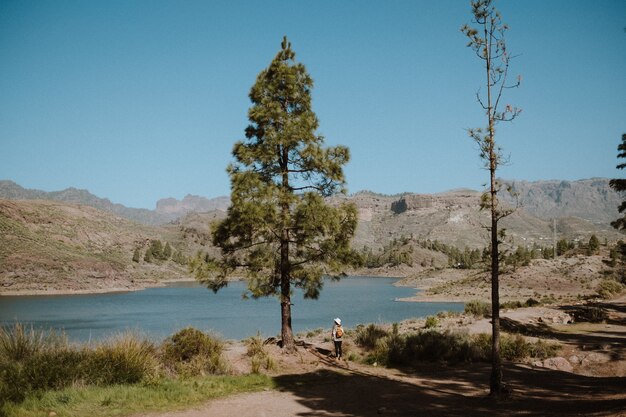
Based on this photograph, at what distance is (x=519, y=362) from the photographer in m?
19.2

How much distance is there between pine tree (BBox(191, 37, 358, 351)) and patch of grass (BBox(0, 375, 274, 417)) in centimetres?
550

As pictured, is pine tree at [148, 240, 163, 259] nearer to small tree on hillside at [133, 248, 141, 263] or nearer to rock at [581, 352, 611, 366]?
small tree on hillside at [133, 248, 141, 263]

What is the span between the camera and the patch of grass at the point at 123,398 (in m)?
9.77

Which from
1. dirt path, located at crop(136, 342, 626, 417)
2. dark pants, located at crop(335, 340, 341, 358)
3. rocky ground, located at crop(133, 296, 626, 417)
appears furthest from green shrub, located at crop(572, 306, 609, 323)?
dark pants, located at crop(335, 340, 341, 358)

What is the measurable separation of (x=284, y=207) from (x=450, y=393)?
8826mm

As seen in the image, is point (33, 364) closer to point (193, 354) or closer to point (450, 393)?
point (193, 354)

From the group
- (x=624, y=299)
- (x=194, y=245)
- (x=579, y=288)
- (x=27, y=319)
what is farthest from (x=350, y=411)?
(x=194, y=245)

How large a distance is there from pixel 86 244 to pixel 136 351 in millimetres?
117269

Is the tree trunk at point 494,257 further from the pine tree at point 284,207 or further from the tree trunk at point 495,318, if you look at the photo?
the pine tree at point 284,207

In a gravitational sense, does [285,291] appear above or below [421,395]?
above

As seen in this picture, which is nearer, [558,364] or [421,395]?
[421,395]

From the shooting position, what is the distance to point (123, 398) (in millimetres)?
10852

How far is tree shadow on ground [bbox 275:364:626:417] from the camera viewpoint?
1109cm

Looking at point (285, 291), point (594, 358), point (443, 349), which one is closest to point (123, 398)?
point (285, 291)
